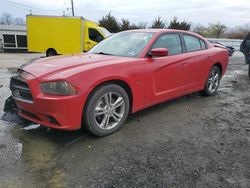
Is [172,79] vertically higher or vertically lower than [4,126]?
higher

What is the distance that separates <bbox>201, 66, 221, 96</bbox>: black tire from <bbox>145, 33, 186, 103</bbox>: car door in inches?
48.1

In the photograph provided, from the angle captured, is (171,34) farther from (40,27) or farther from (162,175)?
(40,27)

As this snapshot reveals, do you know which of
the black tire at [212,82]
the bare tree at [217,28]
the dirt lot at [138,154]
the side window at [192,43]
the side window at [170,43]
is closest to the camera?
the dirt lot at [138,154]

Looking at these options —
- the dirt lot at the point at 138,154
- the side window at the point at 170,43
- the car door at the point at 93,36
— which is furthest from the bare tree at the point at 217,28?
the dirt lot at the point at 138,154

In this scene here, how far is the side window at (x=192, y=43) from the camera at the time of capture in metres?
5.39

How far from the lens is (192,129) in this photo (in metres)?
4.25

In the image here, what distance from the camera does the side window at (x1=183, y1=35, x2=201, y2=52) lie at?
5.39m

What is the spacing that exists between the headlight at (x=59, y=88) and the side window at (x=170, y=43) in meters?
1.84

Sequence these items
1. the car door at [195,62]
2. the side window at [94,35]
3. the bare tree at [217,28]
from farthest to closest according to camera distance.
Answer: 1. the bare tree at [217,28]
2. the side window at [94,35]
3. the car door at [195,62]

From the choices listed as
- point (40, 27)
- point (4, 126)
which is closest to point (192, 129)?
point (4, 126)

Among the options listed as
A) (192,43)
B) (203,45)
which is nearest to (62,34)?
(203,45)

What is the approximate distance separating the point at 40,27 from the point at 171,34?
13641 mm

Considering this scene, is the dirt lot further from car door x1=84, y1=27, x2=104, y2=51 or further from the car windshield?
car door x1=84, y1=27, x2=104, y2=51

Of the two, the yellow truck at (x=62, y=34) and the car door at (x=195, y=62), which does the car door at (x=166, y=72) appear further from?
the yellow truck at (x=62, y=34)
